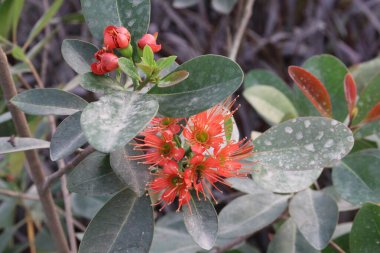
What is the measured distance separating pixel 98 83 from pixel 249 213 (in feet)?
1.55

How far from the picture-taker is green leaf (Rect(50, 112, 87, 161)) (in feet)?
2.24

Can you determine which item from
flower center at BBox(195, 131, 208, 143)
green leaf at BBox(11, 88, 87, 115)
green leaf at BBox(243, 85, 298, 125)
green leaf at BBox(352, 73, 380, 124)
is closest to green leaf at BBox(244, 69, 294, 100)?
green leaf at BBox(243, 85, 298, 125)

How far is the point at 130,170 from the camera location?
73 centimetres

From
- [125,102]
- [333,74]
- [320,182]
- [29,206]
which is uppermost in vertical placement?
[125,102]

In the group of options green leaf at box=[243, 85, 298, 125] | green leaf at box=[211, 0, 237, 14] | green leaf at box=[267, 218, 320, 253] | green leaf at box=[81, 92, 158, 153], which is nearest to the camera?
green leaf at box=[81, 92, 158, 153]

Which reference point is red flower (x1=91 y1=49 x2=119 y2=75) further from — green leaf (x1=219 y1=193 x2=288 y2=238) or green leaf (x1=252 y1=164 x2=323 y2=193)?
green leaf (x1=219 y1=193 x2=288 y2=238)

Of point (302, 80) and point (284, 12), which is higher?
point (302, 80)

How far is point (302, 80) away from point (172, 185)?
35cm

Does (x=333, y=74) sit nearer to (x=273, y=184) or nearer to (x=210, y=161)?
(x=273, y=184)

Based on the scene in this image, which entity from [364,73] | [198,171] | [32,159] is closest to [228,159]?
[198,171]

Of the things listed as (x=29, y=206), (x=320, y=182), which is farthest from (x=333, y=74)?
(x=29, y=206)

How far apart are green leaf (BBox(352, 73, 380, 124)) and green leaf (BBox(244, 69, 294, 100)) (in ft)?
0.91

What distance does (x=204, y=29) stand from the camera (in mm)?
→ 2303

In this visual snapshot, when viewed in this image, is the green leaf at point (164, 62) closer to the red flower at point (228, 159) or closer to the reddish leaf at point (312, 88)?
the red flower at point (228, 159)
